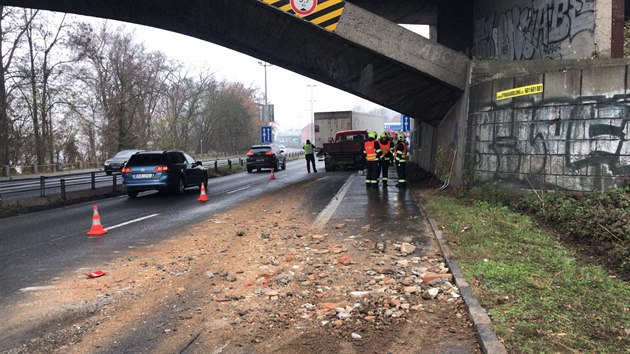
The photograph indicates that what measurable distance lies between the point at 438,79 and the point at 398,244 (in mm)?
6896

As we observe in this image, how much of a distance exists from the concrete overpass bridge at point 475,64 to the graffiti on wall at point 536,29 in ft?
0.10

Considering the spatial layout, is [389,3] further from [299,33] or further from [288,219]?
[288,219]

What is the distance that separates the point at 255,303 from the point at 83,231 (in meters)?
6.04

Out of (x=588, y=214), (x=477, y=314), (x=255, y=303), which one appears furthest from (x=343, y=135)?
(x=477, y=314)

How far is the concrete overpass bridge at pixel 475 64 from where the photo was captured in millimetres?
8414

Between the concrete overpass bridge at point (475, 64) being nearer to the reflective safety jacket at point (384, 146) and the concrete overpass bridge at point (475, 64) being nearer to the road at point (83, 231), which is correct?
the reflective safety jacket at point (384, 146)

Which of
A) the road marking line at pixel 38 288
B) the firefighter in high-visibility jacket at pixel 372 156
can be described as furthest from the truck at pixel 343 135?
the road marking line at pixel 38 288

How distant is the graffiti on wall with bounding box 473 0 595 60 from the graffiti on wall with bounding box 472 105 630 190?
2695mm

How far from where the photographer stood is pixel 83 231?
30.6ft

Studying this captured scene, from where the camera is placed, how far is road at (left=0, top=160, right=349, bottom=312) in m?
6.42

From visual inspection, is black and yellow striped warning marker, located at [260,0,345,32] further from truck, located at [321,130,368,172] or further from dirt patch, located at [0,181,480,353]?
truck, located at [321,130,368,172]

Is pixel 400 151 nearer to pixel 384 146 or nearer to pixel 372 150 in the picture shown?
pixel 384 146

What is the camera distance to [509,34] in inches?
534

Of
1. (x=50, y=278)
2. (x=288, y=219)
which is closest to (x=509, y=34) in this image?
(x=288, y=219)
